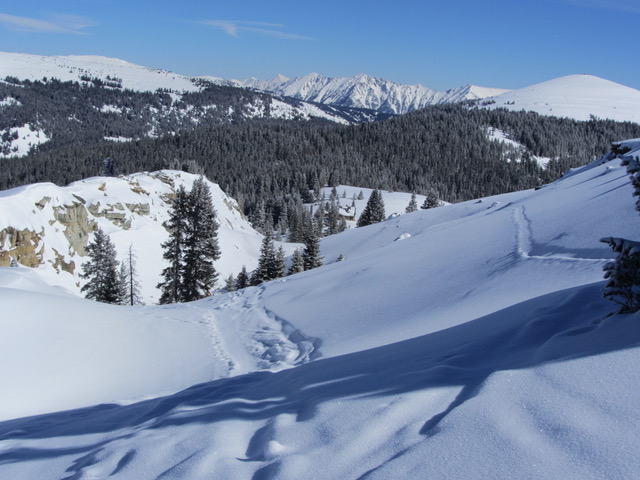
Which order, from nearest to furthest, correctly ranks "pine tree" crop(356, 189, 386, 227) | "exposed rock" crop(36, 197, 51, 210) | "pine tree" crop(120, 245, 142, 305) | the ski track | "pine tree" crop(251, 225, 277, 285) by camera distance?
the ski track < "pine tree" crop(120, 245, 142, 305) < "pine tree" crop(251, 225, 277, 285) < "exposed rock" crop(36, 197, 51, 210) < "pine tree" crop(356, 189, 386, 227)

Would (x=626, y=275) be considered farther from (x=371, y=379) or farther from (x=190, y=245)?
(x=190, y=245)

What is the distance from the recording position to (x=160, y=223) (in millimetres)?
45875

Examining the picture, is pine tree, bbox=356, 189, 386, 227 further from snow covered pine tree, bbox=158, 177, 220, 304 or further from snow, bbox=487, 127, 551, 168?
snow, bbox=487, 127, 551, 168

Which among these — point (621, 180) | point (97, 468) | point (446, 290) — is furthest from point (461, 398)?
point (621, 180)

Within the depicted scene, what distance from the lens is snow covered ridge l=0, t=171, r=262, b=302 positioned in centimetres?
3344

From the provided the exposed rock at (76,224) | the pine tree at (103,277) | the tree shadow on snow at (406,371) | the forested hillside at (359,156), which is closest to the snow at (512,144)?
the forested hillside at (359,156)

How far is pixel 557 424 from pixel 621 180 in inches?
603

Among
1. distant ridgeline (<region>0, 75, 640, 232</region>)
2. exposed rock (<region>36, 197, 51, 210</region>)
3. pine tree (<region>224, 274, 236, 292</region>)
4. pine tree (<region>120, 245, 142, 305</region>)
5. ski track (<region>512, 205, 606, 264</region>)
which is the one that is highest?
distant ridgeline (<region>0, 75, 640, 232</region>)

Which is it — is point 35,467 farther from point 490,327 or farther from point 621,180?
point 621,180

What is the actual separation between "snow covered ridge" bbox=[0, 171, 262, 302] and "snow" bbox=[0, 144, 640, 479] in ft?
84.8

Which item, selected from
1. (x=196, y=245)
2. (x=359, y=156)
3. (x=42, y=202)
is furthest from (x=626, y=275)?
(x=359, y=156)

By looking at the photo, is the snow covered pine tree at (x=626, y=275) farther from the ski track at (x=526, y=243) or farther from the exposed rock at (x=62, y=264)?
the exposed rock at (x=62, y=264)

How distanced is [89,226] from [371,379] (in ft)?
134

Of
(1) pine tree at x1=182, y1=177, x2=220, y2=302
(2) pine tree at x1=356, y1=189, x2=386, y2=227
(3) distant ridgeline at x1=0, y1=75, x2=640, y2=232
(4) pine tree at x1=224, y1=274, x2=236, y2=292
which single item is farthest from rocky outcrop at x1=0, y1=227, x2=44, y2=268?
(3) distant ridgeline at x1=0, y1=75, x2=640, y2=232
